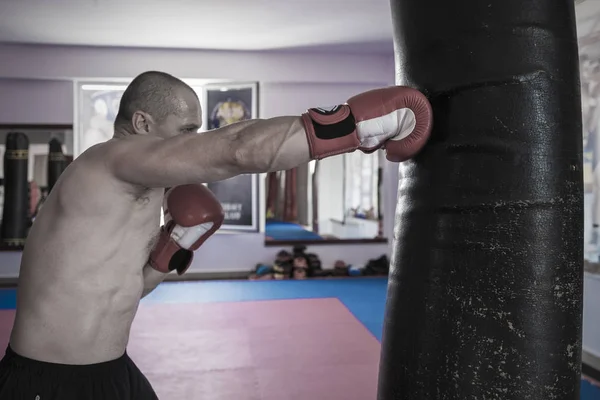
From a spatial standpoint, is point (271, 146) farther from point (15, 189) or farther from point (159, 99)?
point (15, 189)

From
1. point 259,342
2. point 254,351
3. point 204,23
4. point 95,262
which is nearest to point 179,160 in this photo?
point 95,262

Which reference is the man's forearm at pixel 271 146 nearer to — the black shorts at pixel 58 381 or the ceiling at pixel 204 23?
the black shorts at pixel 58 381

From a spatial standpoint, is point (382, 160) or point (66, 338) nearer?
point (66, 338)

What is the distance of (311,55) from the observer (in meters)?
7.43

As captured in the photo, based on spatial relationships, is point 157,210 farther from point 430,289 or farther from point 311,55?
point 311,55

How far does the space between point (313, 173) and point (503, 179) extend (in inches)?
342

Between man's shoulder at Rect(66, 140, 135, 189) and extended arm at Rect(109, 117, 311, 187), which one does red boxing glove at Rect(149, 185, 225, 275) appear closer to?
man's shoulder at Rect(66, 140, 135, 189)

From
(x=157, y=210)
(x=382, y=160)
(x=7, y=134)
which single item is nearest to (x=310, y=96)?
(x=382, y=160)

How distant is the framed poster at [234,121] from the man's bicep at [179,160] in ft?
19.6

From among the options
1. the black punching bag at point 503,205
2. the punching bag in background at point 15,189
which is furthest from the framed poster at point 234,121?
the black punching bag at point 503,205

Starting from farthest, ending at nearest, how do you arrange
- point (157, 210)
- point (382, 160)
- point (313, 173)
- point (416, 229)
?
point (313, 173) < point (382, 160) < point (157, 210) < point (416, 229)

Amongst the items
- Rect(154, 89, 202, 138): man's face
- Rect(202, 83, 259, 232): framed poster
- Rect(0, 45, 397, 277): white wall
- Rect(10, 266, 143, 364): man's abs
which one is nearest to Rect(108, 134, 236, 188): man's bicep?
Rect(154, 89, 202, 138): man's face

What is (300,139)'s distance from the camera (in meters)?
1.14

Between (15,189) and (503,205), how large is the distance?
673cm
